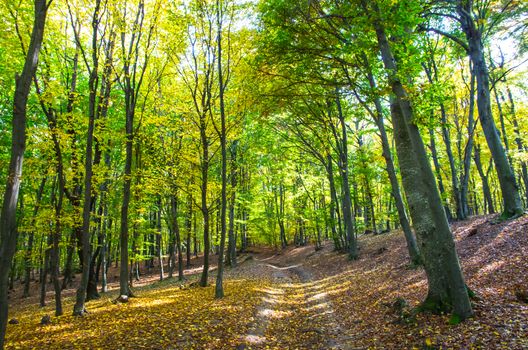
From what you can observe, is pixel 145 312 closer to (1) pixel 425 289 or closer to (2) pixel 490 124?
(1) pixel 425 289

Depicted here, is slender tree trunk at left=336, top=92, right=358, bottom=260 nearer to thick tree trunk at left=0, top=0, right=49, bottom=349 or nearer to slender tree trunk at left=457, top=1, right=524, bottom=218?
slender tree trunk at left=457, top=1, right=524, bottom=218

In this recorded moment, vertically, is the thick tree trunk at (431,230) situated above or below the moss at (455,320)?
above

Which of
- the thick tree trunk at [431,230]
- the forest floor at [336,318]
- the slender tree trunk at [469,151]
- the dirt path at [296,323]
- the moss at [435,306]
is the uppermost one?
A: the slender tree trunk at [469,151]

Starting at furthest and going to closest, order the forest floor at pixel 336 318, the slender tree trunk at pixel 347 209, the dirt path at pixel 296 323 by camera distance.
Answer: the slender tree trunk at pixel 347 209
the dirt path at pixel 296 323
the forest floor at pixel 336 318

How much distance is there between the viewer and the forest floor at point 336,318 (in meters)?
5.49

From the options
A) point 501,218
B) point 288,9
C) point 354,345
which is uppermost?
point 288,9

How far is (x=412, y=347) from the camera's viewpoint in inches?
211

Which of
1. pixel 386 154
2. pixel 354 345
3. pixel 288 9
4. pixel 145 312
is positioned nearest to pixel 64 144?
pixel 145 312

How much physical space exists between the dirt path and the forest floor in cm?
3

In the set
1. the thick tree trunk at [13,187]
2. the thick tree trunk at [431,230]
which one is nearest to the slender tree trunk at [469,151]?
the thick tree trunk at [431,230]

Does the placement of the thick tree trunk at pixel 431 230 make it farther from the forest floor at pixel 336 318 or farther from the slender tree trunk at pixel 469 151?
the slender tree trunk at pixel 469 151

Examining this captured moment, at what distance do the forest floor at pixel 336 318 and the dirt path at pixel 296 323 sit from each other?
27 millimetres

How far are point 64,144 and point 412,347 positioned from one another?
12.9 m

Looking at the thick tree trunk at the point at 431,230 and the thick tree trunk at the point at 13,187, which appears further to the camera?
the thick tree trunk at the point at 431,230
